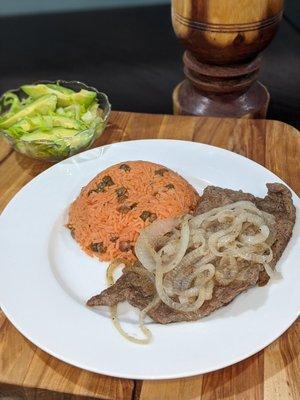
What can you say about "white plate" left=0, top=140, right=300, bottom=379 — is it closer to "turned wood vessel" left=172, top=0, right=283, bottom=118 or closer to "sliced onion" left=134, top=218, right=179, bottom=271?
"sliced onion" left=134, top=218, right=179, bottom=271

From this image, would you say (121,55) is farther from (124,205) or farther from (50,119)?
(124,205)

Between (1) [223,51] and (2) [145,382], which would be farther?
(1) [223,51]

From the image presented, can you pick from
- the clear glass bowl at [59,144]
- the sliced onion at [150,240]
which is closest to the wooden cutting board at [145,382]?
the sliced onion at [150,240]

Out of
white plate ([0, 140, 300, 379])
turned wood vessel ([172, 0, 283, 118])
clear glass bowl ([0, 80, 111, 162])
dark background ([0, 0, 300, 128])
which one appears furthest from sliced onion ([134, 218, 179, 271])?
dark background ([0, 0, 300, 128])

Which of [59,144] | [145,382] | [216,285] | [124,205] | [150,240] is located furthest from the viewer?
[59,144]

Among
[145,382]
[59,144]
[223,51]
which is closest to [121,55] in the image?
[223,51]

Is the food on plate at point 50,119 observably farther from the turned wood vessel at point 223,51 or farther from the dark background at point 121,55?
the dark background at point 121,55
